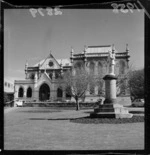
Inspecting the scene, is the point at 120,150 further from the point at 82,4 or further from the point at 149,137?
the point at 82,4

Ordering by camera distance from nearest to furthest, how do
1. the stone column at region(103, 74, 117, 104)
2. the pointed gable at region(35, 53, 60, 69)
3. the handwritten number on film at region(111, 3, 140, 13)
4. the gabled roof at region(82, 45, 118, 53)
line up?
the handwritten number on film at region(111, 3, 140, 13)
the pointed gable at region(35, 53, 60, 69)
the gabled roof at region(82, 45, 118, 53)
the stone column at region(103, 74, 117, 104)

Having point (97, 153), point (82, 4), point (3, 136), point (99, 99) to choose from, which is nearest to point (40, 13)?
point (82, 4)

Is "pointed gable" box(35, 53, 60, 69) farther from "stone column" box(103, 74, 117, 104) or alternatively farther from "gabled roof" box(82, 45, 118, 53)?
"stone column" box(103, 74, 117, 104)

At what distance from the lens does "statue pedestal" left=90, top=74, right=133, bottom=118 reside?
50.0 ft

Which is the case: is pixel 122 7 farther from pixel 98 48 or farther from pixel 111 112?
pixel 111 112

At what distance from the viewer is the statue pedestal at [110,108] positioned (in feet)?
50.0

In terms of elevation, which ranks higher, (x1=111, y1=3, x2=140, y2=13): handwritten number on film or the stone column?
(x1=111, y1=3, x2=140, y2=13): handwritten number on film

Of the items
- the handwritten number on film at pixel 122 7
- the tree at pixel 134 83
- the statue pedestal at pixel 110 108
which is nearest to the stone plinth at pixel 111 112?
the statue pedestal at pixel 110 108

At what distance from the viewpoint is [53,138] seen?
8.33 meters

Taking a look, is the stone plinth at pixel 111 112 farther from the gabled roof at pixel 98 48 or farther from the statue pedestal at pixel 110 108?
the gabled roof at pixel 98 48

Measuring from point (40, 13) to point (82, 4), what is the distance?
121 cm

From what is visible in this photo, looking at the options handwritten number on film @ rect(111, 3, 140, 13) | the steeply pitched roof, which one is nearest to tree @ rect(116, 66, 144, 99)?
the steeply pitched roof

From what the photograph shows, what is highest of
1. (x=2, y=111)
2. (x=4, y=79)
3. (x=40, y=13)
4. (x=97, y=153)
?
(x=40, y=13)

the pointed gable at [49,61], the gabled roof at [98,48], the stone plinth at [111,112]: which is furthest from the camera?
the stone plinth at [111,112]
